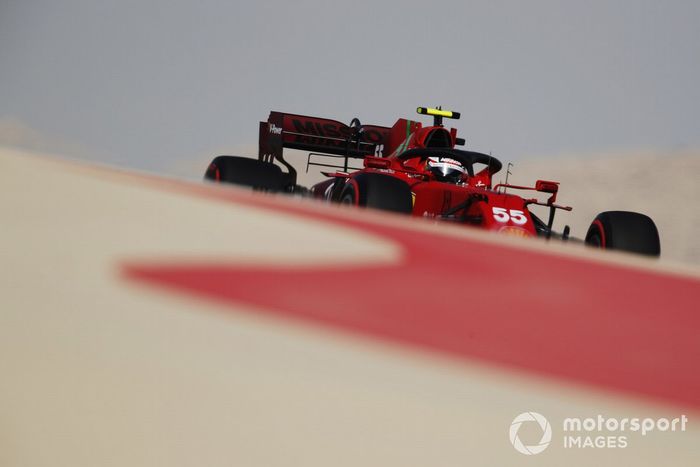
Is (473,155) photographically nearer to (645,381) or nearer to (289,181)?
(289,181)

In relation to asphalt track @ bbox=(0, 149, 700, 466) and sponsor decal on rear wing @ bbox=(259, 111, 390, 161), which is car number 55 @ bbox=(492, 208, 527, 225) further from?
sponsor decal on rear wing @ bbox=(259, 111, 390, 161)

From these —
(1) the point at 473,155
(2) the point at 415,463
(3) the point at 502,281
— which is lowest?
(2) the point at 415,463

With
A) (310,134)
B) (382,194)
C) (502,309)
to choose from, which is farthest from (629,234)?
(310,134)

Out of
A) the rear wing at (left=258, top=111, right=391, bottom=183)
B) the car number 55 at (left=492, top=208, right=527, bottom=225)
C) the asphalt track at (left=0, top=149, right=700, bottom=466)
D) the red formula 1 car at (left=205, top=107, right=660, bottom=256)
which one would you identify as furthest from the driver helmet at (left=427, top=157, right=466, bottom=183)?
the asphalt track at (left=0, top=149, right=700, bottom=466)

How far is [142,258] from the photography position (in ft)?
3.63

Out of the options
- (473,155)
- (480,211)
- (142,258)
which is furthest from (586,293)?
(473,155)

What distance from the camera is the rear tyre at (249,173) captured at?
3.92 m

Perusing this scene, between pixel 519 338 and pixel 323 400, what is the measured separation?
1.05 feet

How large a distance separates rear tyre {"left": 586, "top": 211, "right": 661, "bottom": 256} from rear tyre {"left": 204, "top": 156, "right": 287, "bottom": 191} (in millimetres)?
1773

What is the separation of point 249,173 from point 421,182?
4.43ft

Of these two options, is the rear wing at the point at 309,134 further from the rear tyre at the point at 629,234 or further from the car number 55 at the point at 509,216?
the rear tyre at the point at 629,234

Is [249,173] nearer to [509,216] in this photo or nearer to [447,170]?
[509,216]

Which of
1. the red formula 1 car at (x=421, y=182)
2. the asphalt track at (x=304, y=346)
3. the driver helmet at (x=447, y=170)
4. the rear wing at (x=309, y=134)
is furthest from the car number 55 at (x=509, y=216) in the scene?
the rear wing at (x=309, y=134)

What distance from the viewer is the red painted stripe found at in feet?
3.33
